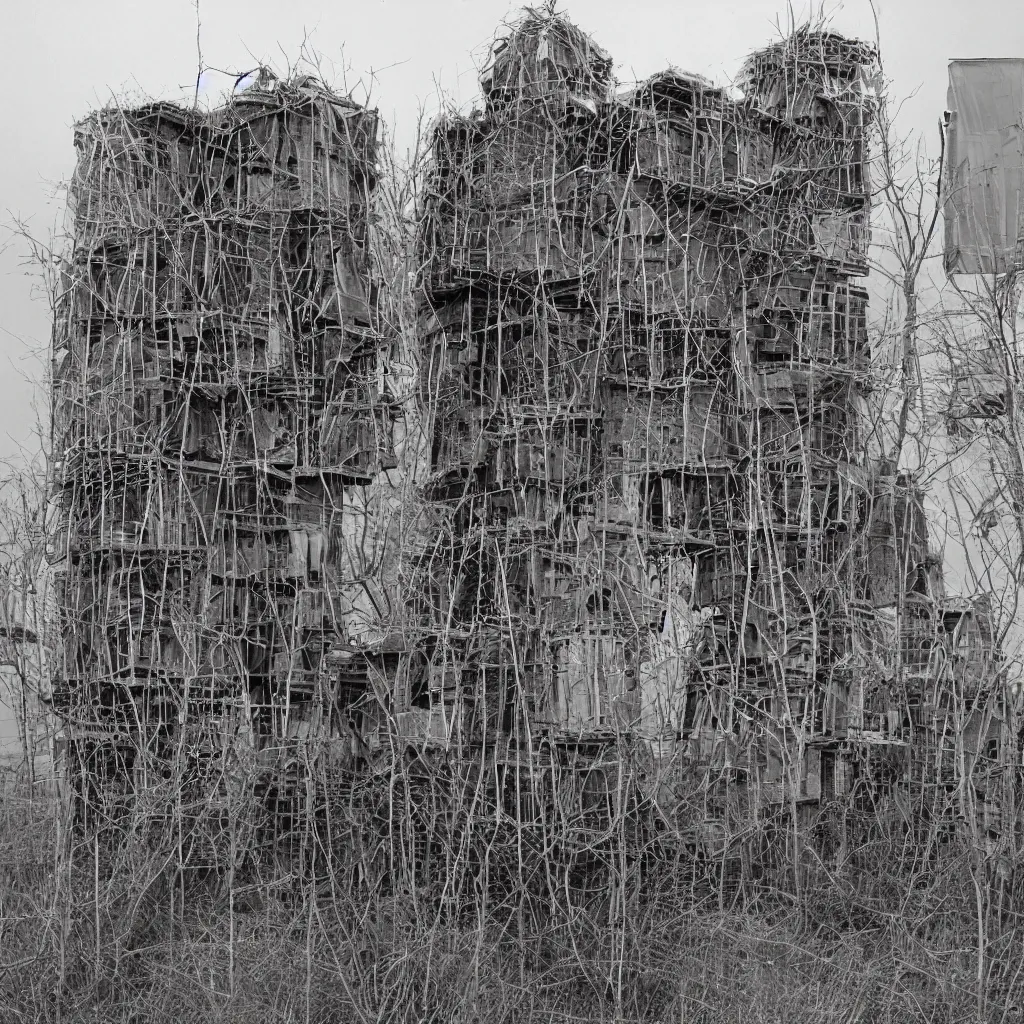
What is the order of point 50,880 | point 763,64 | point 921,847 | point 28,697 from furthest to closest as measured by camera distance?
point 763,64 < point 28,697 < point 921,847 < point 50,880

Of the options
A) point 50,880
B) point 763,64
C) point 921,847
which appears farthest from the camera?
point 763,64

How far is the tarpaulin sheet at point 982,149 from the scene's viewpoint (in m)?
23.4

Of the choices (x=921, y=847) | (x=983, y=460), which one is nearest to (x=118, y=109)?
(x=983, y=460)

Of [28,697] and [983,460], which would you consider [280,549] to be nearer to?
[28,697]

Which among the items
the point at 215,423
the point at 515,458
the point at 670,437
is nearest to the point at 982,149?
the point at 670,437

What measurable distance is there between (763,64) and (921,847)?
13.9m

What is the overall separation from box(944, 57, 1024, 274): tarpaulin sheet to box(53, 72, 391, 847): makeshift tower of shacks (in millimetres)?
9935

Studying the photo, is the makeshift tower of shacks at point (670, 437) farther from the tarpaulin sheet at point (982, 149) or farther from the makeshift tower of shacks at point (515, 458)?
the tarpaulin sheet at point (982, 149)

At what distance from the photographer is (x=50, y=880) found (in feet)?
55.6

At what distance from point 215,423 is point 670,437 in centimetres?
750

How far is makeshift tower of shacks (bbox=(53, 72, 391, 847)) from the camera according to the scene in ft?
68.8

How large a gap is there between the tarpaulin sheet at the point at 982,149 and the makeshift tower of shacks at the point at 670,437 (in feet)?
5.43

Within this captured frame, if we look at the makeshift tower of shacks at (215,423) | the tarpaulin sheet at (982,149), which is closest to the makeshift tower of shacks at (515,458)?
the makeshift tower of shacks at (215,423)

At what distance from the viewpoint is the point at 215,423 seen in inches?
899
